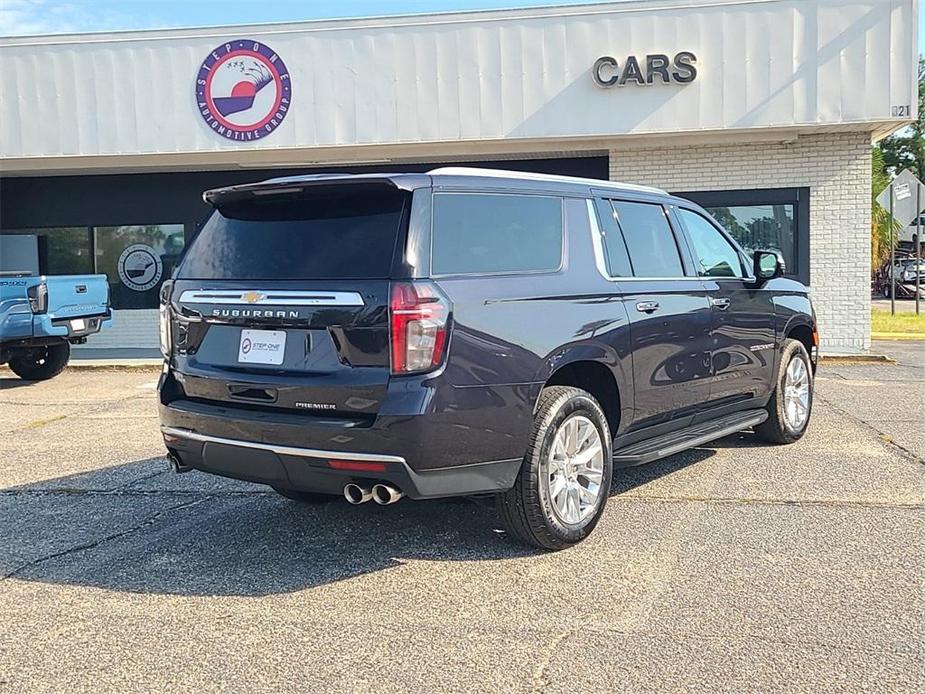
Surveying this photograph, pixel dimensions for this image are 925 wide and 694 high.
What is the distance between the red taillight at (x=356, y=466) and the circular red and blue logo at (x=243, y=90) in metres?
10.5

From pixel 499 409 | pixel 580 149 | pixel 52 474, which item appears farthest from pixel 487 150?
pixel 499 409

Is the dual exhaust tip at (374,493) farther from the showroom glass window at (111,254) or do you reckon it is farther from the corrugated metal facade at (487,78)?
the showroom glass window at (111,254)

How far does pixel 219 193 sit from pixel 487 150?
9858 mm

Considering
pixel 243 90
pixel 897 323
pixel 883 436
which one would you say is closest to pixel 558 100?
pixel 243 90

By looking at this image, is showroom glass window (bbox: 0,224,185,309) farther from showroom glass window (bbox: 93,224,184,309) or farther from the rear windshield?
the rear windshield

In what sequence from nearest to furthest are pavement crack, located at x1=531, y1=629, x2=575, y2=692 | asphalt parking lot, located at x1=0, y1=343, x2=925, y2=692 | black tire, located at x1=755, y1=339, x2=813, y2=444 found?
pavement crack, located at x1=531, y1=629, x2=575, y2=692 < asphalt parking lot, located at x1=0, y1=343, x2=925, y2=692 < black tire, located at x1=755, y1=339, x2=813, y2=444

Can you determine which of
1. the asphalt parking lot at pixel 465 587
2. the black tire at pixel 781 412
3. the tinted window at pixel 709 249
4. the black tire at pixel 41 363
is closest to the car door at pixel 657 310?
the tinted window at pixel 709 249

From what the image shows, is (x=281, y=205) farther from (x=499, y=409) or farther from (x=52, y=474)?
(x=52, y=474)

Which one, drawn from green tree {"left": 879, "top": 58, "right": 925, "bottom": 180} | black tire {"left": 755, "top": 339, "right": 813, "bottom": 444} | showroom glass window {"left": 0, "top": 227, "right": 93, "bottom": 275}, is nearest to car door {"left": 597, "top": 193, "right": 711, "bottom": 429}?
black tire {"left": 755, "top": 339, "right": 813, "bottom": 444}

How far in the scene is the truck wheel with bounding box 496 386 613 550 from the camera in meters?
4.44

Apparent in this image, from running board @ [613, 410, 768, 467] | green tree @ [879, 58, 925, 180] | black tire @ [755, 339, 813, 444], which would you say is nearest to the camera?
running board @ [613, 410, 768, 467]

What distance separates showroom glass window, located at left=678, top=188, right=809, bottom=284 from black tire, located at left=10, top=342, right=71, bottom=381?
368 inches

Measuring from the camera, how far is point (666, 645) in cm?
351

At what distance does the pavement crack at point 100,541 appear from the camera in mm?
4527
